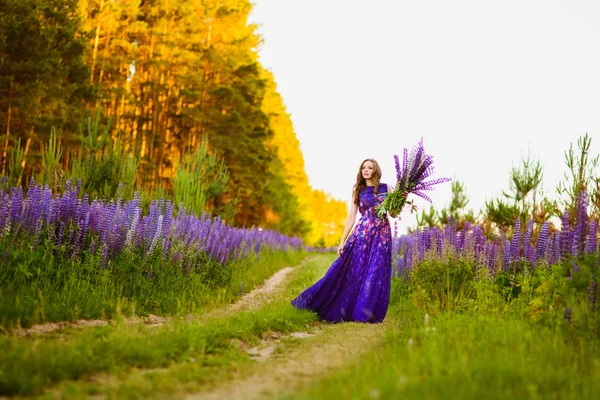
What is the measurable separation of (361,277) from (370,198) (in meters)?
1.27

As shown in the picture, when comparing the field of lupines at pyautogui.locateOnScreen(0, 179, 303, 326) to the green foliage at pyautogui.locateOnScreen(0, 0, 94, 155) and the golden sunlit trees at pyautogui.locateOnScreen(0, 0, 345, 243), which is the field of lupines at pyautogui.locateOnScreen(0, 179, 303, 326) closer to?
the golden sunlit trees at pyautogui.locateOnScreen(0, 0, 345, 243)

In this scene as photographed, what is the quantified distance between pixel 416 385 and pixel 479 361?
833 mm

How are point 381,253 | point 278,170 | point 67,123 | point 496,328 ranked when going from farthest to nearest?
point 278,170
point 67,123
point 381,253
point 496,328

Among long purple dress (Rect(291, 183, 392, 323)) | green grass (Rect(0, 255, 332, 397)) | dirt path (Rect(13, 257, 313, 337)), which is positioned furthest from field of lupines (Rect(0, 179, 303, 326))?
long purple dress (Rect(291, 183, 392, 323))

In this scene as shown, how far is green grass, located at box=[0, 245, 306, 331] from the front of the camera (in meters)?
5.79

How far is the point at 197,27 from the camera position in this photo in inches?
952

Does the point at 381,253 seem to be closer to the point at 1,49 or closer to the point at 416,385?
the point at 416,385

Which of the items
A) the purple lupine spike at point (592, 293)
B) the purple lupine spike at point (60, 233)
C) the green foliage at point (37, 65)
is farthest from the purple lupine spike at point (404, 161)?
the green foliage at point (37, 65)

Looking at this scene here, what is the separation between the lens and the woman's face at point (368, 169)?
8.15 m

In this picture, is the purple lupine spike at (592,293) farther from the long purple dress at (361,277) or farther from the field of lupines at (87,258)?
the field of lupines at (87,258)

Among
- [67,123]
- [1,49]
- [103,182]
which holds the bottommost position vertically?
[103,182]

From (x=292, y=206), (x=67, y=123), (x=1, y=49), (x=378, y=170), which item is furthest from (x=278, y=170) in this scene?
(x=378, y=170)

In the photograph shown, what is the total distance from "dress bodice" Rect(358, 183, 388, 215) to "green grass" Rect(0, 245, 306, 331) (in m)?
2.85

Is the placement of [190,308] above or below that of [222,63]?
below
